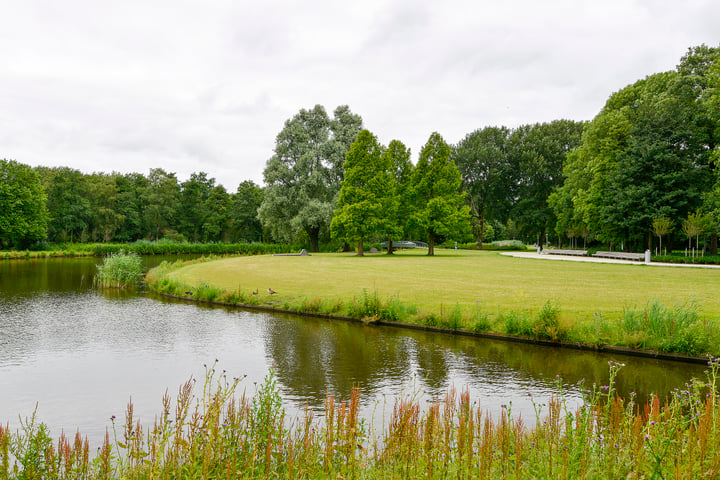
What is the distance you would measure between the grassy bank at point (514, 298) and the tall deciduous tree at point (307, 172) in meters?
21.7

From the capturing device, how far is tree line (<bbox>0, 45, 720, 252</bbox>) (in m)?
39.9

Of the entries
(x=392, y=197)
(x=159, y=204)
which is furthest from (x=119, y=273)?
(x=159, y=204)

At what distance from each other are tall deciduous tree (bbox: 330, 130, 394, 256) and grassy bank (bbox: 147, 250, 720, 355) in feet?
48.2

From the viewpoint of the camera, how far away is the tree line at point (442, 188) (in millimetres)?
39875

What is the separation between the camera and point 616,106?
158 ft

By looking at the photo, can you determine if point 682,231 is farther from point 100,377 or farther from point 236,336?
point 100,377

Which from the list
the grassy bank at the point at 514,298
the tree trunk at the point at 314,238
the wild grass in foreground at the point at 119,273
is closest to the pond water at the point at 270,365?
the grassy bank at the point at 514,298

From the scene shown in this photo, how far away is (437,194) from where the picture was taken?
50969 millimetres

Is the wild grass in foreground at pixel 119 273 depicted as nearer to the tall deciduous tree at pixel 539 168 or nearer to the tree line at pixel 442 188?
the tree line at pixel 442 188

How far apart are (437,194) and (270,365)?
41225mm

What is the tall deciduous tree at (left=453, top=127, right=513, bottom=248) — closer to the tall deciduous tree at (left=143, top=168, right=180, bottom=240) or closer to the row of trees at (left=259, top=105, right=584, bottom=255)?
the row of trees at (left=259, top=105, right=584, bottom=255)

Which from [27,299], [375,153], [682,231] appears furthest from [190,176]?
[682,231]

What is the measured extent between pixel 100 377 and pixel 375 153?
41012mm

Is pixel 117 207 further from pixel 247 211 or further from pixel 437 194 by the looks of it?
pixel 437 194
